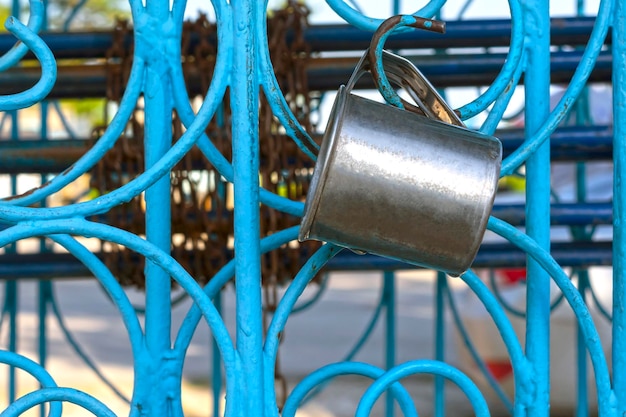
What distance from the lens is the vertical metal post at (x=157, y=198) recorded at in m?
1.02

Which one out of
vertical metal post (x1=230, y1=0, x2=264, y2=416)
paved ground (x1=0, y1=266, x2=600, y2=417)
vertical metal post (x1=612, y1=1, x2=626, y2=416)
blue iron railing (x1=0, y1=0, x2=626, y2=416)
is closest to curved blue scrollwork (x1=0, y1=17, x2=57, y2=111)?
blue iron railing (x1=0, y1=0, x2=626, y2=416)

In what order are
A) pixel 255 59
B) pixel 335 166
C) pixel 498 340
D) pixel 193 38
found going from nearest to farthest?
1. pixel 335 166
2. pixel 255 59
3. pixel 193 38
4. pixel 498 340

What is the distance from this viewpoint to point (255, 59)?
990mm

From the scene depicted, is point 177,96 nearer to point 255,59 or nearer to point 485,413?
point 255,59

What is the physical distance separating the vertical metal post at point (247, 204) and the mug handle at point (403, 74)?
0.48 ft

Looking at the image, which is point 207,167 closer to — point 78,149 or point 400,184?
point 78,149

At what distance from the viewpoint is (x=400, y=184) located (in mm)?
889

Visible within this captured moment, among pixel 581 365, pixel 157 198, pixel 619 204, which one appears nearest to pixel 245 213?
pixel 157 198

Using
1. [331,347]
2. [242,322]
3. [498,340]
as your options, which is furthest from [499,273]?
[242,322]

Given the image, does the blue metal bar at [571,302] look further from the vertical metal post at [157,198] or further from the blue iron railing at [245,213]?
the vertical metal post at [157,198]

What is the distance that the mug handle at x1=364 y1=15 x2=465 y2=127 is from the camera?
0.91 m

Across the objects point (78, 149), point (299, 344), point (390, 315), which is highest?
point (78, 149)

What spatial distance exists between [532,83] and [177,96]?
19.2 inches

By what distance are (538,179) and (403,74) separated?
25cm
